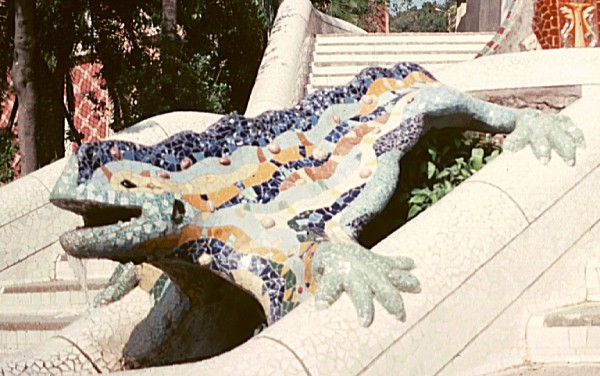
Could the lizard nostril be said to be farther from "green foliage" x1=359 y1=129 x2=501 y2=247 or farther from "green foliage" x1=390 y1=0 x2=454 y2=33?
"green foliage" x1=390 y1=0 x2=454 y2=33

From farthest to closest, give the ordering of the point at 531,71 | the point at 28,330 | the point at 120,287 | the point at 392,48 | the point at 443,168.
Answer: the point at 392,48
the point at 531,71
the point at 28,330
the point at 443,168
the point at 120,287

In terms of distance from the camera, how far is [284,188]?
487 cm

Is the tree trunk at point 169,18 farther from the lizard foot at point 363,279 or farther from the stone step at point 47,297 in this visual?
the lizard foot at point 363,279

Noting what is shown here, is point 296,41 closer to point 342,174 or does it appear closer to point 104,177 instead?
point 342,174

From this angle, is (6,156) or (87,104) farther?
(87,104)

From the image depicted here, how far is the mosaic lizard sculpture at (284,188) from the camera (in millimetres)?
4234

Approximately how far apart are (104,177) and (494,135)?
Result: 2.77 metres

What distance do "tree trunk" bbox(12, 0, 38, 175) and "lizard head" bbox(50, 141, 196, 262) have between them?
20.1 feet

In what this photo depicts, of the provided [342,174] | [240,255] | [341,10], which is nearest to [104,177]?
[240,255]

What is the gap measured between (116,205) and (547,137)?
2456 mm

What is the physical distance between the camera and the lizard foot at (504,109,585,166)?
17.1 ft

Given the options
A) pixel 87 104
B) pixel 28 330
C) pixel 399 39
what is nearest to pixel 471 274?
pixel 28 330

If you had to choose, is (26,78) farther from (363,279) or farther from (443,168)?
(363,279)

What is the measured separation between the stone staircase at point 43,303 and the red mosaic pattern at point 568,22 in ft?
13.0
